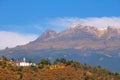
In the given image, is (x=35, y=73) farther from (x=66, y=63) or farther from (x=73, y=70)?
(x=66, y=63)

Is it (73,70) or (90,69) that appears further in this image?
(90,69)

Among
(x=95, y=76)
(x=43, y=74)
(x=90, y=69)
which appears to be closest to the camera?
(x=43, y=74)

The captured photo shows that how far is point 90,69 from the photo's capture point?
294 ft

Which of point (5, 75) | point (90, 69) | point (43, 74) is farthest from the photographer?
point (90, 69)

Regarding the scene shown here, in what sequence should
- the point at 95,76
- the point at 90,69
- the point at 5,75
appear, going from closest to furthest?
the point at 5,75 → the point at 95,76 → the point at 90,69

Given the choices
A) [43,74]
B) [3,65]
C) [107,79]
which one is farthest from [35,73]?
[107,79]

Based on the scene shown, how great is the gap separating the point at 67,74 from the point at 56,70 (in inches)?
121

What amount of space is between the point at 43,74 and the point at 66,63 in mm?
16459

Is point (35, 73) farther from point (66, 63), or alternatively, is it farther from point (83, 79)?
point (66, 63)

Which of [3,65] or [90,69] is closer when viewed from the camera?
[3,65]

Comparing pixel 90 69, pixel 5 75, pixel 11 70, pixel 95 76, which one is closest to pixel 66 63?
pixel 90 69

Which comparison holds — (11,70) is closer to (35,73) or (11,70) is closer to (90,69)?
(35,73)

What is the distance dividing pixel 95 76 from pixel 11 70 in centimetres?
1469

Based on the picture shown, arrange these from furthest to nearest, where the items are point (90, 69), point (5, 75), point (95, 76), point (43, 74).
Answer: point (90, 69), point (95, 76), point (43, 74), point (5, 75)
